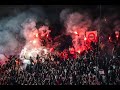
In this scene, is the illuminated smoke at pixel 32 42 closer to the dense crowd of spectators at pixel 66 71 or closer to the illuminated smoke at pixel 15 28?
the illuminated smoke at pixel 15 28

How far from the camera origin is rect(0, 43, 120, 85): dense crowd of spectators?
10430 millimetres

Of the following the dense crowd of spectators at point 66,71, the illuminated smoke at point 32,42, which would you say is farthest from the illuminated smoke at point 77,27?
the illuminated smoke at point 32,42

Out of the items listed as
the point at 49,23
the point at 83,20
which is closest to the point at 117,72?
the point at 83,20

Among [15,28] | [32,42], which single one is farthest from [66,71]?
[15,28]

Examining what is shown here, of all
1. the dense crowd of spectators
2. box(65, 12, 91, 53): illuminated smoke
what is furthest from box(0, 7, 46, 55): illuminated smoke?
box(65, 12, 91, 53): illuminated smoke

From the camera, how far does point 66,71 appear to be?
10.5m

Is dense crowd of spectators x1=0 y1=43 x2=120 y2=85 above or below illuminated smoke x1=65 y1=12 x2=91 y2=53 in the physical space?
below

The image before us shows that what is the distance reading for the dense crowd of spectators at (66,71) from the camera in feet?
34.2

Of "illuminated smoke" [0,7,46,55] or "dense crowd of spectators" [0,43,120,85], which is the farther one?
"illuminated smoke" [0,7,46,55]

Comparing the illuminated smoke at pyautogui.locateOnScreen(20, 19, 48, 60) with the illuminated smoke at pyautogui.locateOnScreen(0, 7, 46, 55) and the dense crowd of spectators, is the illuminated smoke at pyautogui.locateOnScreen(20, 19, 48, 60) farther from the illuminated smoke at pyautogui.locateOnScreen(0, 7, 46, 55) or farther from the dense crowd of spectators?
the dense crowd of spectators

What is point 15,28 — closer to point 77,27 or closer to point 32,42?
point 32,42

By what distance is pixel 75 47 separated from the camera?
10586mm
